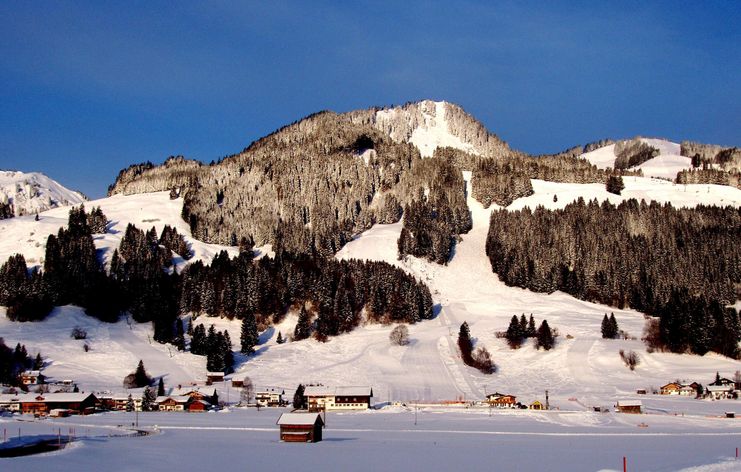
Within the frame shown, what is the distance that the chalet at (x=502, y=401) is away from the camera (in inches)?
3997

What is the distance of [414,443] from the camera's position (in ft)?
198

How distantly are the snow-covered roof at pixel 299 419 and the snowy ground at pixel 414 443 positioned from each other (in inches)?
92.2

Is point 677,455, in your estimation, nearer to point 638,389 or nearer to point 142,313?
point 638,389

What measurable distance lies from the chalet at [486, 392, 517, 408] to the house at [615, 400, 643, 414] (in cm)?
1387

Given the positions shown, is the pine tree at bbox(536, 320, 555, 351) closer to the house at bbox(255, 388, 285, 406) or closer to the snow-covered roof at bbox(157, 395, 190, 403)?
the house at bbox(255, 388, 285, 406)

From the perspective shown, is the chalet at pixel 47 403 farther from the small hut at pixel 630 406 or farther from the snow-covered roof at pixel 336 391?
the small hut at pixel 630 406

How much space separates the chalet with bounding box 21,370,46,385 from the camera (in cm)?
11556

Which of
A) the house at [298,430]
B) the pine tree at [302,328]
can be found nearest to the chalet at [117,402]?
the pine tree at [302,328]

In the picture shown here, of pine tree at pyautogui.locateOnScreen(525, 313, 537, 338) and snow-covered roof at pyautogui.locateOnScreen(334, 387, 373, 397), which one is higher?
pine tree at pyautogui.locateOnScreen(525, 313, 537, 338)

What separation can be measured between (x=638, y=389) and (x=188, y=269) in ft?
347

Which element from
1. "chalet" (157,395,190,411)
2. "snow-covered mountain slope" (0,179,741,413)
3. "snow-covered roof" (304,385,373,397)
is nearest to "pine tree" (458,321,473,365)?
"snow-covered mountain slope" (0,179,741,413)

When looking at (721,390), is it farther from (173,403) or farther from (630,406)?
(173,403)

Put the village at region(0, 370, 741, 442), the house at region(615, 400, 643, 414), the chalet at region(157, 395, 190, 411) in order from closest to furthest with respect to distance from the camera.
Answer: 1. the house at region(615, 400, 643, 414)
2. the village at region(0, 370, 741, 442)
3. the chalet at region(157, 395, 190, 411)

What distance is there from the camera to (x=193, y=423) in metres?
82.5
